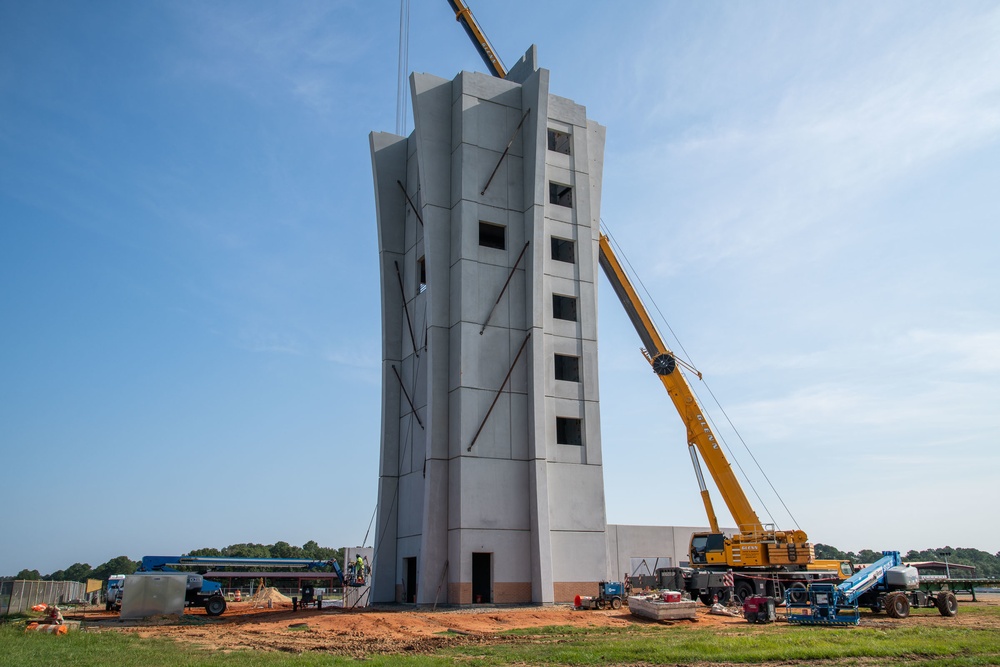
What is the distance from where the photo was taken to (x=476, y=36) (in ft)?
169

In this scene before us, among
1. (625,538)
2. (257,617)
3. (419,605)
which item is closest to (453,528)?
(419,605)

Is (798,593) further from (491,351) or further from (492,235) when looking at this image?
(492,235)

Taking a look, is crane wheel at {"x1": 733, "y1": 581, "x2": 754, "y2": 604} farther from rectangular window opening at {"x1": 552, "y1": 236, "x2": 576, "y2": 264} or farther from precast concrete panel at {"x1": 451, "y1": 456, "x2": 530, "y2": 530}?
rectangular window opening at {"x1": 552, "y1": 236, "x2": 576, "y2": 264}

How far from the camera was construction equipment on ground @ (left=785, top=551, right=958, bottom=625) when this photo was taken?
24.0m

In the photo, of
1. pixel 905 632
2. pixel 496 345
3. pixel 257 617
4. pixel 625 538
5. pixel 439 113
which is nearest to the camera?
pixel 905 632

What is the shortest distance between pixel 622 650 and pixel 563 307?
22060mm

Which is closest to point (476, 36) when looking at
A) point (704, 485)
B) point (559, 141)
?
point (559, 141)

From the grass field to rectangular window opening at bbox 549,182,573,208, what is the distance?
22.2 m

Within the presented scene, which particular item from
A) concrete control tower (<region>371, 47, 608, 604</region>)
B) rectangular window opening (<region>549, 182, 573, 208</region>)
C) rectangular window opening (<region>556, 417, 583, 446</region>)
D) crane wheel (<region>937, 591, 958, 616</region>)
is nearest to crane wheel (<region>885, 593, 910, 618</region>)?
crane wheel (<region>937, 591, 958, 616</region>)

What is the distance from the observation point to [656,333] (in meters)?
39.8

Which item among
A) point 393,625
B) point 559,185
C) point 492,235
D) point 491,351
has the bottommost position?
point 393,625

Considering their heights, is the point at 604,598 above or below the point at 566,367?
below

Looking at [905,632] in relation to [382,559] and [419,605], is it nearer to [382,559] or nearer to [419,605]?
[419,605]

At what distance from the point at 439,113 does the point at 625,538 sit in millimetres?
33226
